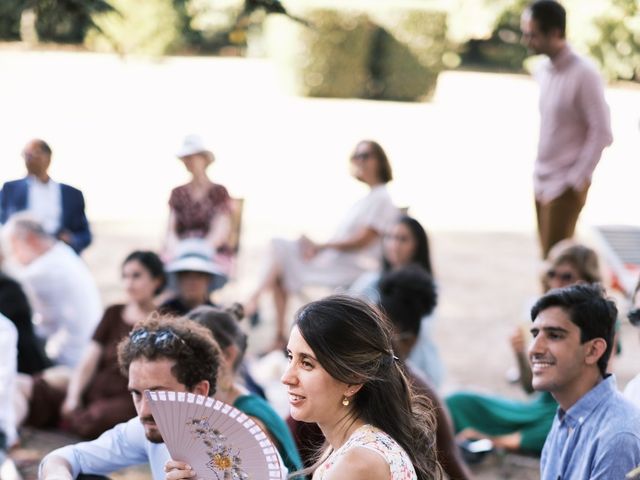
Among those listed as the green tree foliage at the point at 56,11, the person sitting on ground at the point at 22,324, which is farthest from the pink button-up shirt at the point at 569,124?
the green tree foliage at the point at 56,11

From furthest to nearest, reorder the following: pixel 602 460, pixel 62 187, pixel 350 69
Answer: pixel 350 69 → pixel 62 187 → pixel 602 460

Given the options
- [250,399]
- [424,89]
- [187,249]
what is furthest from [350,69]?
[250,399]

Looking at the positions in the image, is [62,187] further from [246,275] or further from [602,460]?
[602,460]

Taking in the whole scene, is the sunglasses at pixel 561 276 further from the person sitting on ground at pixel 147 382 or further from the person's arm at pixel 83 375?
the person sitting on ground at pixel 147 382

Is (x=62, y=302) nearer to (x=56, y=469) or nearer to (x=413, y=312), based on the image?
(x=413, y=312)

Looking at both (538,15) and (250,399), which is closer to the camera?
(250,399)

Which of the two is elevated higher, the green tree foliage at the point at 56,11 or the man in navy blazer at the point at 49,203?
the green tree foliage at the point at 56,11

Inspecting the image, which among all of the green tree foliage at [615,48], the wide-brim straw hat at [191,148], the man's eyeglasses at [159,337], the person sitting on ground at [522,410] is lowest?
the person sitting on ground at [522,410]

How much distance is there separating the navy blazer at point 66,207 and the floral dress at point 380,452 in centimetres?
511

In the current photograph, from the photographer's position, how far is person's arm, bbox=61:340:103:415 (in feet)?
19.1

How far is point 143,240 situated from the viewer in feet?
34.6

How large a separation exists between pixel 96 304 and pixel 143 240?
3.98m

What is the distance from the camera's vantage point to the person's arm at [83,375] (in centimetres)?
581

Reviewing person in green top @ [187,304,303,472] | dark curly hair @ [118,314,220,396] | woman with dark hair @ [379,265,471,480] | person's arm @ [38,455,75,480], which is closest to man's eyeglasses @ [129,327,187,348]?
dark curly hair @ [118,314,220,396]
